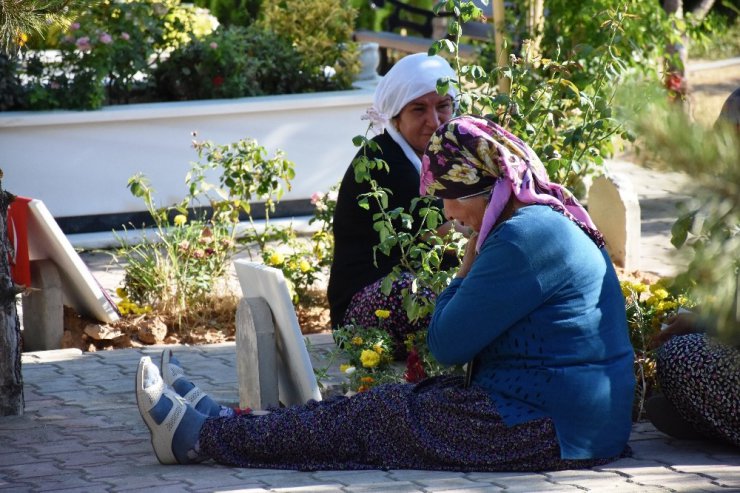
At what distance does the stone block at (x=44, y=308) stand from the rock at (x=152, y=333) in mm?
384

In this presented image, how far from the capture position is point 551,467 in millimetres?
3438

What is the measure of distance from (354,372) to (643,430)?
1088 millimetres

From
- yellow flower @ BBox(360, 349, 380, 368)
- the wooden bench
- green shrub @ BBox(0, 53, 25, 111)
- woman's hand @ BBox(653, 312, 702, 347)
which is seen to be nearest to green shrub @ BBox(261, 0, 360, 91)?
green shrub @ BBox(0, 53, 25, 111)

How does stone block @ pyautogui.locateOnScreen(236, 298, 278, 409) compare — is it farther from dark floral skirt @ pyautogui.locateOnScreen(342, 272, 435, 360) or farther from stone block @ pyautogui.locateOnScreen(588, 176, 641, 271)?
stone block @ pyautogui.locateOnScreen(588, 176, 641, 271)

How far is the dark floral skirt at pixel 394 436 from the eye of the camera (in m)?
3.42

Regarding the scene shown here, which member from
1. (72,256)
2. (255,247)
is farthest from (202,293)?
(255,247)

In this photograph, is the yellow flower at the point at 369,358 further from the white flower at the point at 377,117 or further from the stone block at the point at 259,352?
the white flower at the point at 377,117

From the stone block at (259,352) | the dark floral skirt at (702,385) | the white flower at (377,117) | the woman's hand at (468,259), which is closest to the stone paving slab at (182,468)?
the dark floral skirt at (702,385)

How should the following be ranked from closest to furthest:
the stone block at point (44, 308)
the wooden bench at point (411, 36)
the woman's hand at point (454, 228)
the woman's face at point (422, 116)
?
the woman's hand at point (454, 228)
the woman's face at point (422, 116)
the stone block at point (44, 308)
the wooden bench at point (411, 36)

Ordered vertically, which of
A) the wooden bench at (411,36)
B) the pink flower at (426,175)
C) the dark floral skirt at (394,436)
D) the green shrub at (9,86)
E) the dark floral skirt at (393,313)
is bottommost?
the dark floral skirt at (394,436)

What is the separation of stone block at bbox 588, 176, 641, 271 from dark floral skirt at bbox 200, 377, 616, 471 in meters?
3.49

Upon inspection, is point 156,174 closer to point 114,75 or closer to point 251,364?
point 114,75

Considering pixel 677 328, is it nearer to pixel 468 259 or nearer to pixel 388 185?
pixel 468 259

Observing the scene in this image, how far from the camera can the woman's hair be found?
4887 mm
